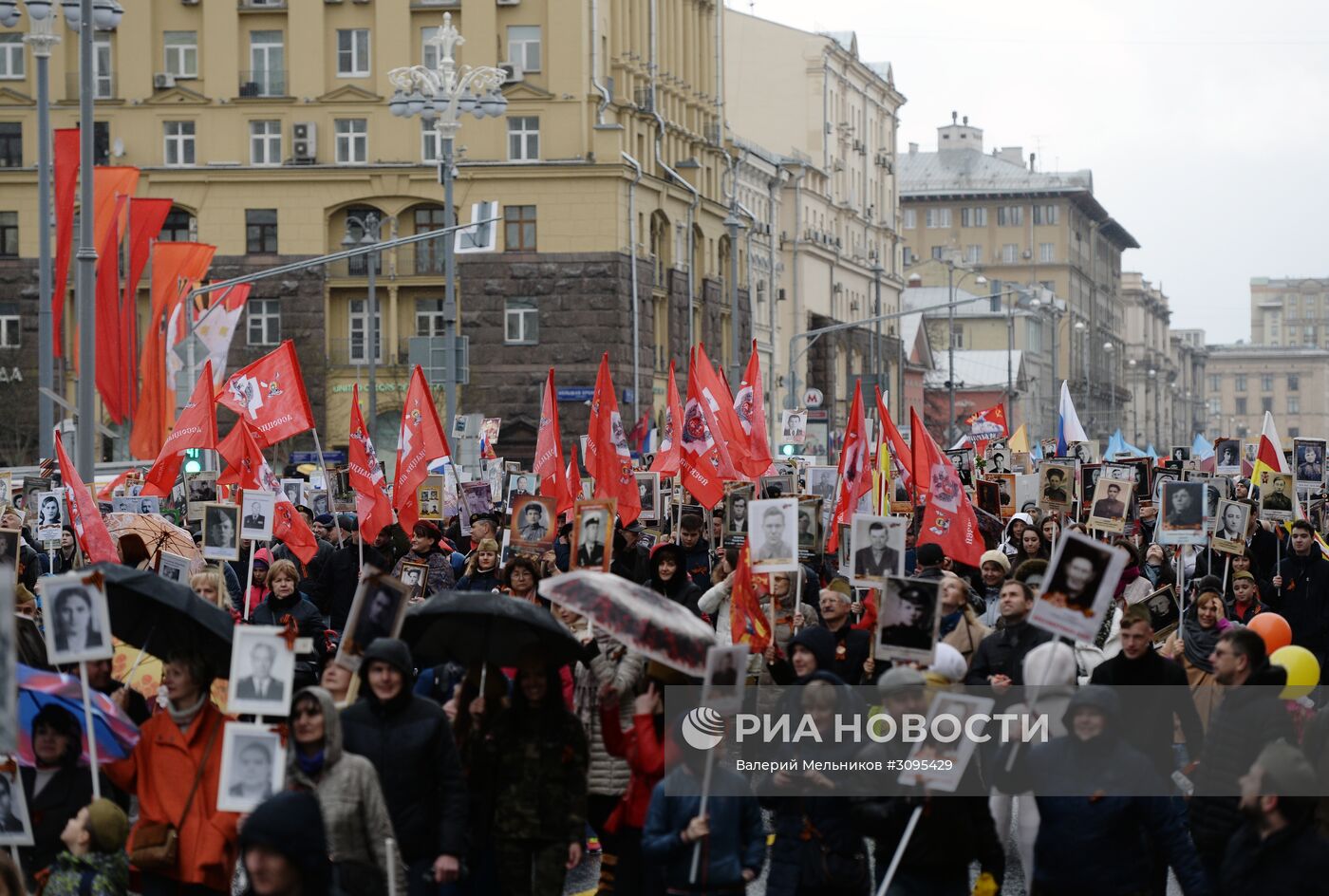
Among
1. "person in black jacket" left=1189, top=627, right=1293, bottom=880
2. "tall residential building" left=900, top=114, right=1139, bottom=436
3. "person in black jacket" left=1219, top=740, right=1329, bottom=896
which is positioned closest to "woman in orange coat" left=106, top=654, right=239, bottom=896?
"person in black jacket" left=1219, top=740, right=1329, bottom=896

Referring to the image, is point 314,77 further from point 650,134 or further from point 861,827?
point 861,827

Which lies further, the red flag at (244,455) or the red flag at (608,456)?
the red flag at (608,456)

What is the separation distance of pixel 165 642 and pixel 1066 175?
450 ft

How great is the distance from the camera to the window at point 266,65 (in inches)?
2185

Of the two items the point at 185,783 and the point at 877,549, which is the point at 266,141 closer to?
the point at 877,549

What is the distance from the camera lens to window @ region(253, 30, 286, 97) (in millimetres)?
55500

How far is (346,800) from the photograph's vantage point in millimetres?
7586

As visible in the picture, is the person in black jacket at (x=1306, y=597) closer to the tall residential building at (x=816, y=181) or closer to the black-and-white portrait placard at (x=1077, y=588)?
the black-and-white portrait placard at (x=1077, y=588)

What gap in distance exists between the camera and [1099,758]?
7902mm

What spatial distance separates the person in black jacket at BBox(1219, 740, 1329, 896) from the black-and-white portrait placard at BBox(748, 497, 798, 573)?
6.30m

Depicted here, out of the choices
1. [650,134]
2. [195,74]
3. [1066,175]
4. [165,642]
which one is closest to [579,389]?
[650,134]

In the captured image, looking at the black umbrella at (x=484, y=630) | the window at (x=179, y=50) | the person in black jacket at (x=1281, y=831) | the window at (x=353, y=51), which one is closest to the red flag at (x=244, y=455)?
the black umbrella at (x=484, y=630)

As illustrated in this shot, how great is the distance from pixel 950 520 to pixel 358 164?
128 feet

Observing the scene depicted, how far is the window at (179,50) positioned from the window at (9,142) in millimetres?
3926
